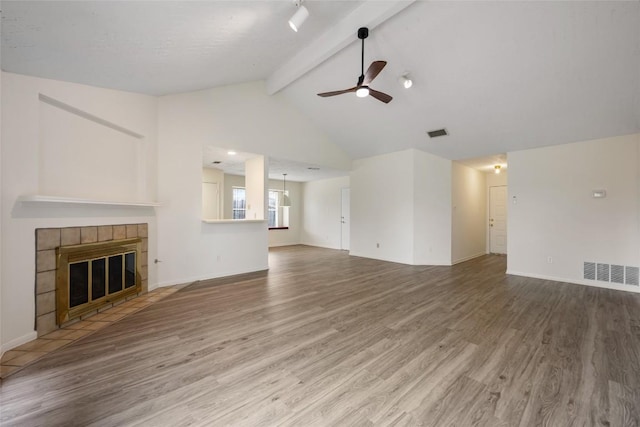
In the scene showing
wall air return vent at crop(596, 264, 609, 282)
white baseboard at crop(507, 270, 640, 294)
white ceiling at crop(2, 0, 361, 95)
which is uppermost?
white ceiling at crop(2, 0, 361, 95)

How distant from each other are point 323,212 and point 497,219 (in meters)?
5.41

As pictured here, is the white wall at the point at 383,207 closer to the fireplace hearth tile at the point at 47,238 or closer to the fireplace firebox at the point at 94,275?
the fireplace firebox at the point at 94,275

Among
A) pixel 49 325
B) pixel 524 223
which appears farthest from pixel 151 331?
pixel 524 223

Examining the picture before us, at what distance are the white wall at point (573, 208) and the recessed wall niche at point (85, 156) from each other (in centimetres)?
697

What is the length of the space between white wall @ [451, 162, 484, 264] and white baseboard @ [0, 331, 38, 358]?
23.2 feet

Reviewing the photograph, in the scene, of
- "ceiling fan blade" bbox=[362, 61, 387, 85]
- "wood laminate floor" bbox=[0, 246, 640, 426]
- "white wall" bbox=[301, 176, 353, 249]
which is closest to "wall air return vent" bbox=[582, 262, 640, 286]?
"wood laminate floor" bbox=[0, 246, 640, 426]

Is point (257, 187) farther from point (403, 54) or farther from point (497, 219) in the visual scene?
point (497, 219)

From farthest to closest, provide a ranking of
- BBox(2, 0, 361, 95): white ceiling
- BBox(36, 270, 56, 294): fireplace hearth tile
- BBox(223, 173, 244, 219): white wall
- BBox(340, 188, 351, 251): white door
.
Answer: BBox(340, 188, 351, 251): white door
BBox(223, 173, 244, 219): white wall
BBox(36, 270, 56, 294): fireplace hearth tile
BBox(2, 0, 361, 95): white ceiling

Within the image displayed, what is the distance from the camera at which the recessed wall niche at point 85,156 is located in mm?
2676

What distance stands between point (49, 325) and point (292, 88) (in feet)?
16.5

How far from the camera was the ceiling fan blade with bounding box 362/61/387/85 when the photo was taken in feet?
9.77


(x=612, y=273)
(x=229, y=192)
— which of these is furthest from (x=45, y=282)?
(x=612, y=273)

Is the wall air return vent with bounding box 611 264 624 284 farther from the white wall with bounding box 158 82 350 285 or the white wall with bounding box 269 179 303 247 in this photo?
the white wall with bounding box 269 179 303 247

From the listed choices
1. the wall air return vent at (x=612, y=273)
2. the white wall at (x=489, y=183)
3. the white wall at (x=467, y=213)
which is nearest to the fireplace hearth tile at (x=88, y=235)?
the white wall at (x=467, y=213)
